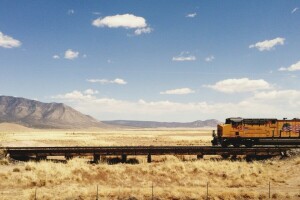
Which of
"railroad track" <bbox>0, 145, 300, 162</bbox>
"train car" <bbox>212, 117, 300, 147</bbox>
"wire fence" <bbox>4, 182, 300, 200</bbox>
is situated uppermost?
"train car" <bbox>212, 117, 300, 147</bbox>

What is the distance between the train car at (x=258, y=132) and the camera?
3938 cm

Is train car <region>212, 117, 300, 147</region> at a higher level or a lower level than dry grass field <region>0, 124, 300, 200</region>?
higher

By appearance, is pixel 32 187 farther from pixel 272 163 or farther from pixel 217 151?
pixel 272 163

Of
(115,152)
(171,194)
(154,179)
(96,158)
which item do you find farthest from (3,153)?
(171,194)

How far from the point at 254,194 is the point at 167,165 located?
392 inches

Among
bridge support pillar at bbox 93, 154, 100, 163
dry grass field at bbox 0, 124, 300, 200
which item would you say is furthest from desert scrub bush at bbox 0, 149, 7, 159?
bridge support pillar at bbox 93, 154, 100, 163

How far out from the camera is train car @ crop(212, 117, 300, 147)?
39.4 m

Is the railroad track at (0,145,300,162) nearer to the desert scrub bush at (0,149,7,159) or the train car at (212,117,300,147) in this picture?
the desert scrub bush at (0,149,7,159)

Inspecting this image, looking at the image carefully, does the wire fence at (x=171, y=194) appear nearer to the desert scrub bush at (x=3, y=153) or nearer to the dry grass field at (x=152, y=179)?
the dry grass field at (x=152, y=179)

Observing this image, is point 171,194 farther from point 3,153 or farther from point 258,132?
point 258,132

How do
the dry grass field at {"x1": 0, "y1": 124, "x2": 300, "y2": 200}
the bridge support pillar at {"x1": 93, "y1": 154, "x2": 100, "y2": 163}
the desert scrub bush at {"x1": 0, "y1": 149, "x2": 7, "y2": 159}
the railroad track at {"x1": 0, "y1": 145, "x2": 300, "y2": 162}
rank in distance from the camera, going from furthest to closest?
1. the railroad track at {"x1": 0, "y1": 145, "x2": 300, "y2": 162}
2. the bridge support pillar at {"x1": 93, "y1": 154, "x2": 100, "y2": 163}
3. the desert scrub bush at {"x1": 0, "y1": 149, "x2": 7, "y2": 159}
4. the dry grass field at {"x1": 0, "y1": 124, "x2": 300, "y2": 200}

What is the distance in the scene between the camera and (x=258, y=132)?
A: 39.5 metres

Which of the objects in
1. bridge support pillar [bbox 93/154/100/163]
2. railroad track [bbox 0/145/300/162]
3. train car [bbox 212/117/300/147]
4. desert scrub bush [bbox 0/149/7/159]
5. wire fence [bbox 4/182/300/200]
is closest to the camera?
wire fence [bbox 4/182/300/200]

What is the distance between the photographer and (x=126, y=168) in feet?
96.0
